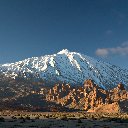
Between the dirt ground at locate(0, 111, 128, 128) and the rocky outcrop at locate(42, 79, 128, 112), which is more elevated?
the rocky outcrop at locate(42, 79, 128, 112)

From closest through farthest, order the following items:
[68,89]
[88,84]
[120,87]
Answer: [120,87], [88,84], [68,89]

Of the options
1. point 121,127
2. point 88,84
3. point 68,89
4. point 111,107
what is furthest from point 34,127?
point 68,89

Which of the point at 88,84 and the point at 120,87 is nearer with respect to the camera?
the point at 120,87

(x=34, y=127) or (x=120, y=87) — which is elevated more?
(x=120, y=87)

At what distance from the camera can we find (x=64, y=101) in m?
171

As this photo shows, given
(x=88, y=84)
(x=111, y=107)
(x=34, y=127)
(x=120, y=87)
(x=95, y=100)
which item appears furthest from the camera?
(x=88, y=84)

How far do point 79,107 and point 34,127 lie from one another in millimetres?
117307

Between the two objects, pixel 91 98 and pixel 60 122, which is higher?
pixel 91 98

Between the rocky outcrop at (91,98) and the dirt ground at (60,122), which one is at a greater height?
the rocky outcrop at (91,98)

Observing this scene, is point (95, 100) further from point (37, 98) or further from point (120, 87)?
point (37, 98)

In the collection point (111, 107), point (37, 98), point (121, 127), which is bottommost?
point (121, 127)

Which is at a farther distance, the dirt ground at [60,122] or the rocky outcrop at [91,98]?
the rocky outcrop at [91,98]

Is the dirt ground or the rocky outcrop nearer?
the dirt ground

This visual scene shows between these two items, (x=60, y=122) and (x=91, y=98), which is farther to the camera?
(x=91, y=98)
